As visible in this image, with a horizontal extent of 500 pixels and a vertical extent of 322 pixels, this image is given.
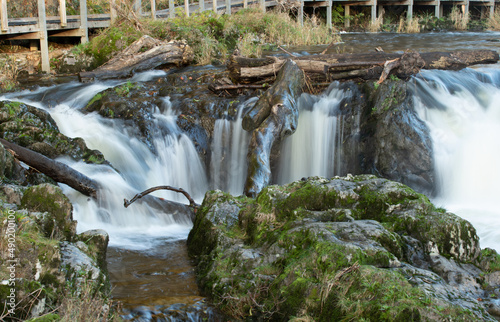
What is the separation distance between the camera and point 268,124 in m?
8.98

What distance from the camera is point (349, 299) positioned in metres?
4.30

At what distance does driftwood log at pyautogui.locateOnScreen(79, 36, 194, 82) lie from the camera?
13742 mm

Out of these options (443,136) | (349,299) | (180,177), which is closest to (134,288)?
(349,299)

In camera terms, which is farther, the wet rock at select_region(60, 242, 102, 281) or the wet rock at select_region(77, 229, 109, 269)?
the wet rock at select_region(77, 229, 109, 269)

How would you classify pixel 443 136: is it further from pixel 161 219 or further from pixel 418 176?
pixel 161 219

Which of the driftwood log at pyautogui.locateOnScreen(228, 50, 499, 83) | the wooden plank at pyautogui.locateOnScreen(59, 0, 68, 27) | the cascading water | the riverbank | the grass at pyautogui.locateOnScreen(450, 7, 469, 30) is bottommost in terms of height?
the cascading water

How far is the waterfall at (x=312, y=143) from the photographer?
33.3ft

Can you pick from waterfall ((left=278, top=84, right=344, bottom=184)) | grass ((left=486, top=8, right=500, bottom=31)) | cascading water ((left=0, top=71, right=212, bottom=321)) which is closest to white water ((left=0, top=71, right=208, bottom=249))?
cascading water ((left=0, top=71, right=212, bottom=321))

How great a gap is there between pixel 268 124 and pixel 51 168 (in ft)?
11.4

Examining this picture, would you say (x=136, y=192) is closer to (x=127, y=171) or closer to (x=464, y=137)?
(x=127, y=171)

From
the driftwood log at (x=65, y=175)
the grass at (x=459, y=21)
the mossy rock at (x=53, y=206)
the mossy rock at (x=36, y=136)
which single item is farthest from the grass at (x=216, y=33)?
the mossy rock at (x=53, y=206)

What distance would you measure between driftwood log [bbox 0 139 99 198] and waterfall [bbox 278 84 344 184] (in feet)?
12.4

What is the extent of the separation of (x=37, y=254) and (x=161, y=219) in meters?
3.47

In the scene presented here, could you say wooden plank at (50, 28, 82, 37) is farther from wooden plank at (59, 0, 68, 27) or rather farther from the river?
the river
